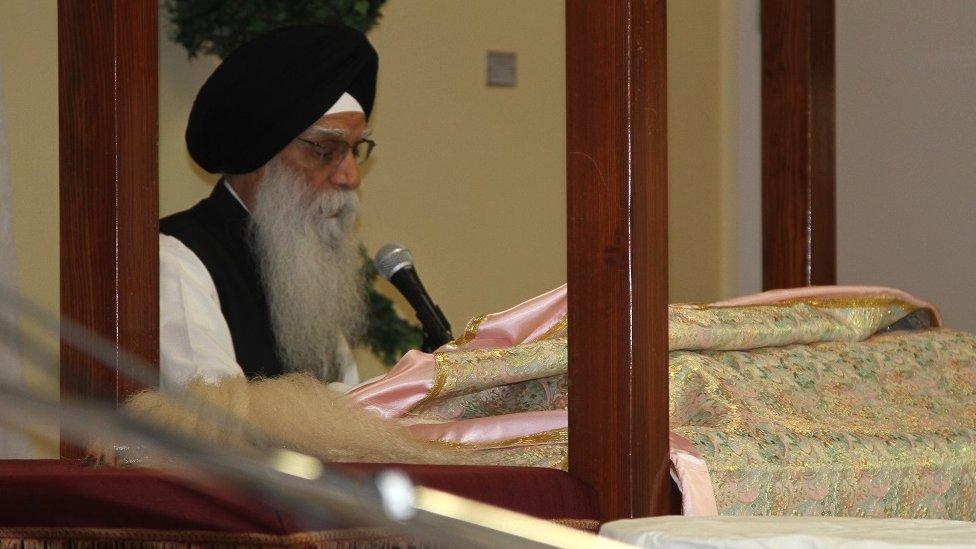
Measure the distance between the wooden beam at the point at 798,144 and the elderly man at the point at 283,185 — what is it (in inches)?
37.4

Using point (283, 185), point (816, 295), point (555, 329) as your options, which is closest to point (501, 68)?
point (283, 185)

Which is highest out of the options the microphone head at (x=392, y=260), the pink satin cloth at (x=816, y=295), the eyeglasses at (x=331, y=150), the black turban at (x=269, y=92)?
the black turban at (x=269, y=92)

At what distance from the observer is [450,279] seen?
3.84 m

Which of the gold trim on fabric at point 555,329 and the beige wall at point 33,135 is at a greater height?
the beige wall at point 33,135

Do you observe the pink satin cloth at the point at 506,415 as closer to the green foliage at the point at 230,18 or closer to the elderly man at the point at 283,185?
the elderly man at the point at 283,185

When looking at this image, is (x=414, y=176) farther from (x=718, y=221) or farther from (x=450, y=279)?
(x=718, y=221)

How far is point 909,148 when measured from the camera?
3.51 m

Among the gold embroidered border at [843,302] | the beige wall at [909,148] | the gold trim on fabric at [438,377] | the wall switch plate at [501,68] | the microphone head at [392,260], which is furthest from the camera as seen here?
the wall switch plate at [501,68]

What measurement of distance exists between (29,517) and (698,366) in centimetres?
81

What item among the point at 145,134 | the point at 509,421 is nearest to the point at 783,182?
the point at 509,421

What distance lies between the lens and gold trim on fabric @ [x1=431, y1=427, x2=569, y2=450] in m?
1.51

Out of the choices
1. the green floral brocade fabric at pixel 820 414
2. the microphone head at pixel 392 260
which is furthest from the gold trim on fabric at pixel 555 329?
the microphone head at pixel 392 260

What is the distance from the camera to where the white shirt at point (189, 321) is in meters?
2.38

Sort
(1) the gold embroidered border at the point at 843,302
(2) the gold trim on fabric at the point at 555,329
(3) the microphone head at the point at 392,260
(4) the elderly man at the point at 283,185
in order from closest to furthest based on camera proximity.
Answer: (2) the gold trim on fabric at the point at 555,329
(1) the gold embroidered border at the point at 843,302
(3) the microphone head at the point at 392,260
(4) the elderly man at the point at 283,185
